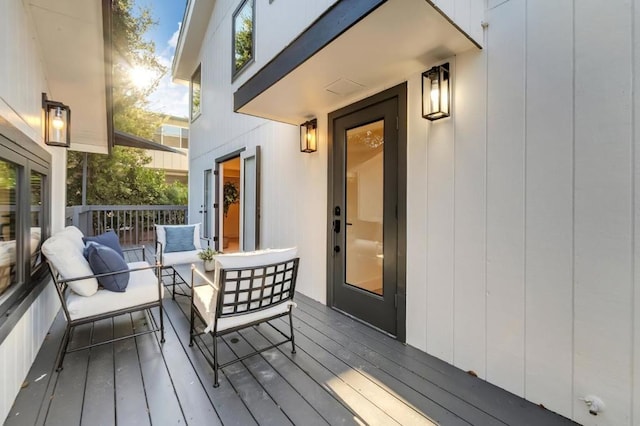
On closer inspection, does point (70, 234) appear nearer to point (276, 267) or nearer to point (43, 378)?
point (43, 378)

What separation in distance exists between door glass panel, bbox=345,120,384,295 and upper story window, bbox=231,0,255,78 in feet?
10.5

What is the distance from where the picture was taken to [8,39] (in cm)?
186

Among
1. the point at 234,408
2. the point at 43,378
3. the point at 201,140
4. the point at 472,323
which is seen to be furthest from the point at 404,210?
the point at 201,140

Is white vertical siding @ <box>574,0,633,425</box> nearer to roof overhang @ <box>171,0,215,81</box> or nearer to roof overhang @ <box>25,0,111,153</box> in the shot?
roof overhang @ <box>25,0,111,153</box>

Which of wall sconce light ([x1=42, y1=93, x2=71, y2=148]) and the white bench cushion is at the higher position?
wall sconce light ([x1=42, y1=93, x2=71, y2=148])

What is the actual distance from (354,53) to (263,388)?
8.28ft

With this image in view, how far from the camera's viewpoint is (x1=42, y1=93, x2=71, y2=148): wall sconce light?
9.29 ft

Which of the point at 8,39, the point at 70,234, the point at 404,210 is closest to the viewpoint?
the point at 8,39

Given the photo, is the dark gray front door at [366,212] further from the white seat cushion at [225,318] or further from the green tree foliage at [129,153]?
the green tree foliage at [129,153]

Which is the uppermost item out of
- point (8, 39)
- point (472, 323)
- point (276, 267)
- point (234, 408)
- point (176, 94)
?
point (176, 94)

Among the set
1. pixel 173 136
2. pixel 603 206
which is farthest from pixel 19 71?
pixel 173 136

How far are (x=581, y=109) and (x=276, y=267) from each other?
2.24 metres

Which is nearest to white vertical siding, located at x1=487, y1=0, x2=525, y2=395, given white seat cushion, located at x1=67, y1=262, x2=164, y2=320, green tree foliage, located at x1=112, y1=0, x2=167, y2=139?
white seat cushion, located at x1=67, y1=262, x2=164, y2=320

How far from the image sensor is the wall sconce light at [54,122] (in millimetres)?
2830
